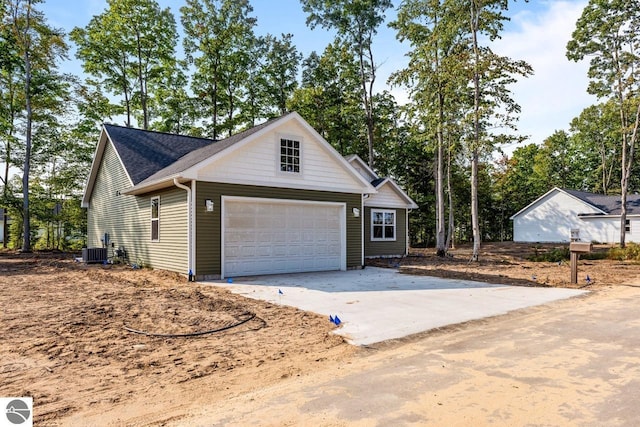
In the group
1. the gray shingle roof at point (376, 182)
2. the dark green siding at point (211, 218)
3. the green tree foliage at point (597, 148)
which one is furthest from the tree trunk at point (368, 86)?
the green tree foliage at point (597, 148)

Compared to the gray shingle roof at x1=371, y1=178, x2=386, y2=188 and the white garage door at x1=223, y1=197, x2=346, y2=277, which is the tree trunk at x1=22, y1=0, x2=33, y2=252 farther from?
the gray shingle roof at x1=371, y1=178, x2=386, y2=188

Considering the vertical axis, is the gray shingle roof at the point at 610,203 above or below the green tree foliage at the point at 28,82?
below

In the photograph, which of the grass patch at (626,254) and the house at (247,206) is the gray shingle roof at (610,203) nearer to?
the grass patch at (626,254)

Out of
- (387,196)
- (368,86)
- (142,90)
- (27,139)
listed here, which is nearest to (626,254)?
(387,196)

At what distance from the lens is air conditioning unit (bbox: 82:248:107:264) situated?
1530cm

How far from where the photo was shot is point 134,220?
46.9 feet

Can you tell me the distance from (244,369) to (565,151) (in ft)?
172

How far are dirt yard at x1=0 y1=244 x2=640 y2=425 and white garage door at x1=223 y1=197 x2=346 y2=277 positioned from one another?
2.43m

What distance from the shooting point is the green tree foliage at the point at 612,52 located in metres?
22.5

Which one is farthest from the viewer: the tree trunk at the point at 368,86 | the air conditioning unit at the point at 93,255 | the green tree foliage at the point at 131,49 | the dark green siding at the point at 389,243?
the tree trunk at the point at 368,86

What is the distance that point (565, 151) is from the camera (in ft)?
153

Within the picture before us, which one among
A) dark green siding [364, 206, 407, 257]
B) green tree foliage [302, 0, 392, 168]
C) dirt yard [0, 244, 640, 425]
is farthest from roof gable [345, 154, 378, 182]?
dirt yard [0, 244, 640, 425]

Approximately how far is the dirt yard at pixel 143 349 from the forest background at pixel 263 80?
1309 cm

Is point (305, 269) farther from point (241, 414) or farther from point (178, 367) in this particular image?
point (241, 414)
